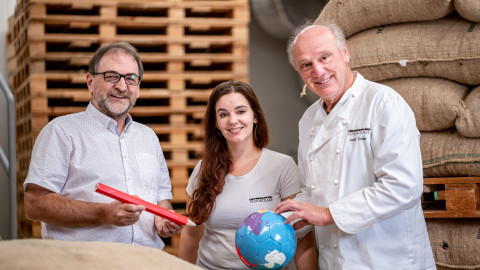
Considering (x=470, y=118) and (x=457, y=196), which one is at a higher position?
(x=470, y=118)

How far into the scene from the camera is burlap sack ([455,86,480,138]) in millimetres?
3322

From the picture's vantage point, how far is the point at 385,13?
3.78 m

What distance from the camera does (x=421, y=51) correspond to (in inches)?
142

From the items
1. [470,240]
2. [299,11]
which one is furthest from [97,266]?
[299,11]

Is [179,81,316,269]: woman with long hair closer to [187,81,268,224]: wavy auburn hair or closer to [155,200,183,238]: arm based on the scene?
[187,81,268,224]: wavy auburn hair

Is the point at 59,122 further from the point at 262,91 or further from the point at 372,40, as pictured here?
the point at 262,91

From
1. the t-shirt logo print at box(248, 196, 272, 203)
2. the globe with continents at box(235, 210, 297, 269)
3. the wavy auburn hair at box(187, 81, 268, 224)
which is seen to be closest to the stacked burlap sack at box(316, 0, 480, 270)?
the wavy auburn hair at box(187, 81, 268, 224)

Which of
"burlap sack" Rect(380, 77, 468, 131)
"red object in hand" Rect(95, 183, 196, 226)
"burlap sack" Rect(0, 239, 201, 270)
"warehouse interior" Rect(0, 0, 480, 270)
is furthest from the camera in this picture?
"burlap sack" Rect(380, 77, 468, 131)

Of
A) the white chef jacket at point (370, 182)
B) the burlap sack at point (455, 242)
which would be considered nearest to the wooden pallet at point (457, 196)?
the burlap sack at point (455, 242)

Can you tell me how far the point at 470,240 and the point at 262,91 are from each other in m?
3.98

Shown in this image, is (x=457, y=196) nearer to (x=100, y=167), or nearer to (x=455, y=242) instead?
(x=455, y=242)

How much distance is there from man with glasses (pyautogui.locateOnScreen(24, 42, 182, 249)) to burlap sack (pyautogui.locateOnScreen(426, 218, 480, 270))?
1559 millimetres

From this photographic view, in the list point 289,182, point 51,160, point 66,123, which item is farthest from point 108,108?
point 289,182

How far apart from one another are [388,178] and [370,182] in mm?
162
